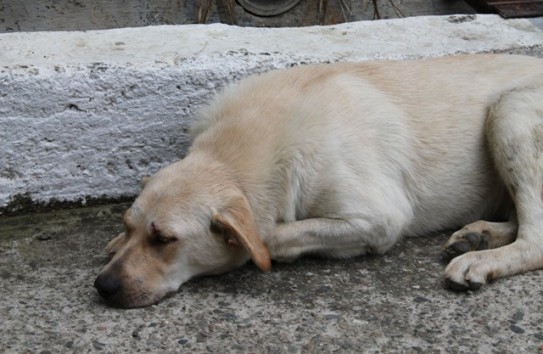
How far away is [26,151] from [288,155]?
1495 mm

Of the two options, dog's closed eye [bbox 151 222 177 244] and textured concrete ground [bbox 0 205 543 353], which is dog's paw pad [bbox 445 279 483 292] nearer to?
textured concrete ground [bbox 0 205 543 353]

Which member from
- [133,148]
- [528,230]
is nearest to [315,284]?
[528,230]

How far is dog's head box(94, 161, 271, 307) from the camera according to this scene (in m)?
3.99

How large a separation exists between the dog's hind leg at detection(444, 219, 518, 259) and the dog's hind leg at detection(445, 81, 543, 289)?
0.39 ft

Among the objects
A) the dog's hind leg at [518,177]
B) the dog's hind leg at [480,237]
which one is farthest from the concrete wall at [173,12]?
the dog's hind leg at [480,237]

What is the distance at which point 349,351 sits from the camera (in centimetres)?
370

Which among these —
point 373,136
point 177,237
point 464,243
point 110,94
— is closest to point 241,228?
point 177,237

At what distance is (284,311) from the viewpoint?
13.1 feet

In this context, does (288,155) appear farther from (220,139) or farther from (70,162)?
(70,162)

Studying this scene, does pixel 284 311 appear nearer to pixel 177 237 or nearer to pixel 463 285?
pixel 177 237

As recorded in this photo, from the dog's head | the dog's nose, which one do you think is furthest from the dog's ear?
the dog's nose

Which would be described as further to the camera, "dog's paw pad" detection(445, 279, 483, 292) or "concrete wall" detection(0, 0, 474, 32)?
"concrete wall" detection(0, 0, 474, 32)

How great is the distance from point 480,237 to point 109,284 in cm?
181

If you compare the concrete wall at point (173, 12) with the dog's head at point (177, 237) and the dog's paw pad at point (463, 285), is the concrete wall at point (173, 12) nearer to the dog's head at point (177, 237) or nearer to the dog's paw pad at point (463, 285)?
the dog's head at point (177, 237)
